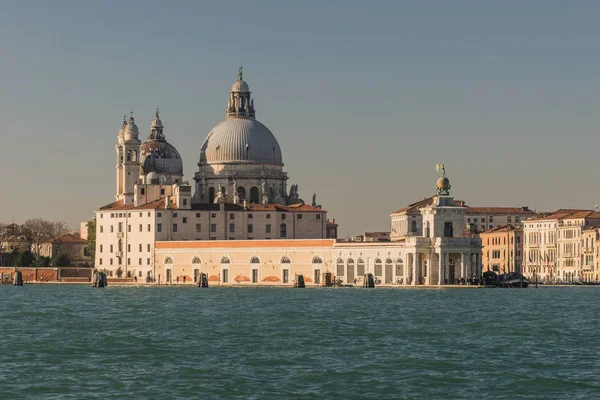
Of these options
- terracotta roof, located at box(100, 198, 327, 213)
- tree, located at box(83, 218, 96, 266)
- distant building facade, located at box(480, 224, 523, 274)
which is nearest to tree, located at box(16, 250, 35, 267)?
tree, located at box(83, 218, 96, 266)

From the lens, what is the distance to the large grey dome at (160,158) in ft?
417

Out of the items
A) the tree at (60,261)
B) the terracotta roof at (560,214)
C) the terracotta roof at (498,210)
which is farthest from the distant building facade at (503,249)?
the tree at (60,261)

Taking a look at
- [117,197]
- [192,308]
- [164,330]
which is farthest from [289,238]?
[164,330]

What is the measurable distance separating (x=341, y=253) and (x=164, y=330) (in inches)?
2120

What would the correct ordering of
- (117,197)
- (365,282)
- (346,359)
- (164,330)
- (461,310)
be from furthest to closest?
(117,197) < (365,282) < (461,310) < (164,330) < (346,359)

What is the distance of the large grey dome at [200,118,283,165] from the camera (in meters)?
125

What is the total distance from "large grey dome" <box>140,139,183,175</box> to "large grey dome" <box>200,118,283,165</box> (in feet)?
9.28

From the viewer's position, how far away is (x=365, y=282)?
9888cm

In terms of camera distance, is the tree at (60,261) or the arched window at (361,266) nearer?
the arched window at (361,266)

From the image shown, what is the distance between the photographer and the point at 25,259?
130 m

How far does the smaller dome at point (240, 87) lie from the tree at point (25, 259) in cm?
2322

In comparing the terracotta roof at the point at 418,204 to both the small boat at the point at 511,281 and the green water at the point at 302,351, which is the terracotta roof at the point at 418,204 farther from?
the green water at the point at 302,351

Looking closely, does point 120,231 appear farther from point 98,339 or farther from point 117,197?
point 98,339

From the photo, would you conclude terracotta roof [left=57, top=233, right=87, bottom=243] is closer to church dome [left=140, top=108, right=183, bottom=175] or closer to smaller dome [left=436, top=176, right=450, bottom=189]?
church dome [left=140, top=108, right=183, bottom=175]
